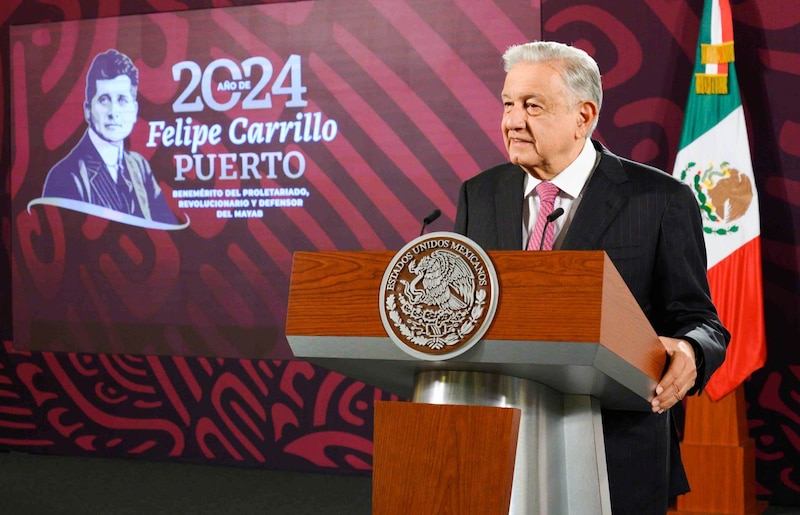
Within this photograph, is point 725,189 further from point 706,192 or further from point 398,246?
point 398,246

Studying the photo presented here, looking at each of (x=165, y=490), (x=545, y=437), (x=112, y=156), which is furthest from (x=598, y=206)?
(x=112, y=156)

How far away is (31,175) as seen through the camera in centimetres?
558

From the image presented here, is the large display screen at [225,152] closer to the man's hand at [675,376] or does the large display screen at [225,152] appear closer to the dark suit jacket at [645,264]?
the dark suit jacket at [645,264]

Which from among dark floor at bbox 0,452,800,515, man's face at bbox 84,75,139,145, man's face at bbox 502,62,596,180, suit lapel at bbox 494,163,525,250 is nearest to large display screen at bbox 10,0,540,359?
man's face at bbox 84,75,139,145

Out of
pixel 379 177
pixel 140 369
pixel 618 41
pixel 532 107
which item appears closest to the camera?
pixel 532 107

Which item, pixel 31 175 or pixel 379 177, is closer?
pixel 379 177

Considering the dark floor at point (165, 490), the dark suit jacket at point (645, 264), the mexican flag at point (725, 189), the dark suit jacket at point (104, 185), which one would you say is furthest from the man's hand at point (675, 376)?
the dark suit jacket at point (104, 185)

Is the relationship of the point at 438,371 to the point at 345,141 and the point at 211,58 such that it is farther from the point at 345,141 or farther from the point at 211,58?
the point at 211,58

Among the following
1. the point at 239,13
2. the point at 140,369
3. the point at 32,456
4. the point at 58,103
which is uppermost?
the point at 239,13

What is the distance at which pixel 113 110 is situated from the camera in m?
5.40

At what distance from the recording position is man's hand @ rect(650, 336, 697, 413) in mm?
1348

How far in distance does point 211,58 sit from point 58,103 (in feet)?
3.32

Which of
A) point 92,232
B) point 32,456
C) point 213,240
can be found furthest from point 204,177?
point 32,456

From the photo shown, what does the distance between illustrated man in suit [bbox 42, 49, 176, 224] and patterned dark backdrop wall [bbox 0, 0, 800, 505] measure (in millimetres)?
386
